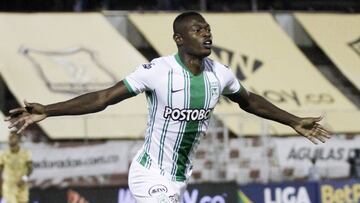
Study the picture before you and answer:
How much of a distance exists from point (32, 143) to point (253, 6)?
8.37 metres

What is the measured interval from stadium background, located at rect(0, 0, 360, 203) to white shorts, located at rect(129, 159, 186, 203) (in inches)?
377

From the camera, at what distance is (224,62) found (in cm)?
2431

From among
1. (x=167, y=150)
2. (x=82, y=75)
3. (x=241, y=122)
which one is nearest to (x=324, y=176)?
(x=241, y=122)

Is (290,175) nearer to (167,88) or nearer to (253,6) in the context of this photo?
(253,6)

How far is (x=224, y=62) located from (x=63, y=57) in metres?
4.01

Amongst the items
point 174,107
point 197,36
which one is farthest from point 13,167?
point 197,36

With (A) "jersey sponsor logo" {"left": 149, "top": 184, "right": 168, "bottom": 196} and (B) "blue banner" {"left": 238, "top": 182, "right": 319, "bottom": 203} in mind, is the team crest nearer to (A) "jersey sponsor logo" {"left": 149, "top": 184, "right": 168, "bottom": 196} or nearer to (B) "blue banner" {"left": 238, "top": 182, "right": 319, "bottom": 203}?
(A) "jersey sponsor logo" {"left": 149, "top": 184, "right": 168, "bottom": 196}

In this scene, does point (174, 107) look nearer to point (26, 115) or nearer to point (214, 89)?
point (214, 89)

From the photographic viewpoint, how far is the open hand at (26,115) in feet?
20.7

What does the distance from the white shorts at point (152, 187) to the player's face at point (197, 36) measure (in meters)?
0.92

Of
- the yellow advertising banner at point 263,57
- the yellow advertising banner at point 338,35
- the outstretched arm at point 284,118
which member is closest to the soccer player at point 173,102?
the outstretched arm at point 284,118

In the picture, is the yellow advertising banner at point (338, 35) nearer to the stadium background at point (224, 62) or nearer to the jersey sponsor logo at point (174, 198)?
the stadium background at point (224, 62)

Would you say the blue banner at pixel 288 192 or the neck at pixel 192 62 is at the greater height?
the neck at pixel 192 62

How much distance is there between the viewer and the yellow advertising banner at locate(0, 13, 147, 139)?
22859 mm
